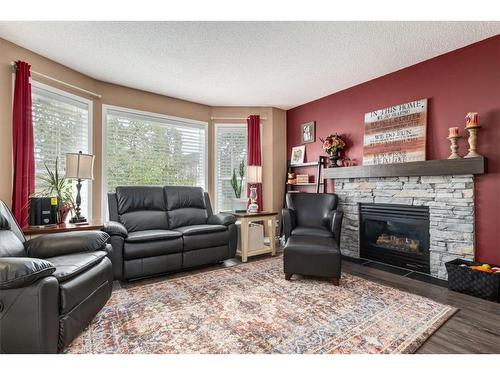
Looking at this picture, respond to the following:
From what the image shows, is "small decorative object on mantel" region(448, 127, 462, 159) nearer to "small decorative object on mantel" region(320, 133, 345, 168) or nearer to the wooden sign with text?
the wooden sign with text

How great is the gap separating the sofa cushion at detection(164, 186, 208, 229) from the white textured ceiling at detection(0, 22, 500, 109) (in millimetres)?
1521

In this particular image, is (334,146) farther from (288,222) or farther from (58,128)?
(58,128)

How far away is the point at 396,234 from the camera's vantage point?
329 cm

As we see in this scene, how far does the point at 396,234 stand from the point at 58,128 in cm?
438

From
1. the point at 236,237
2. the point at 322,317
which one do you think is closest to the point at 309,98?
the point at 236,237

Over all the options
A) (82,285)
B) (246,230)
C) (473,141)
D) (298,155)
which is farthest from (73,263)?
(298,155)

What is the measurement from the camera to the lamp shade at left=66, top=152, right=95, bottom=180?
2648 millimetres

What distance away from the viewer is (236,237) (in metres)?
3.41

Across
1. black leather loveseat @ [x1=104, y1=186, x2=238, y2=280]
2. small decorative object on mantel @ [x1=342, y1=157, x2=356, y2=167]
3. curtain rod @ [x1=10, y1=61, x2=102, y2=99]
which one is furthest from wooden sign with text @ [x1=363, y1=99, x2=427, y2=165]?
curtain rod @ [x1=10, y1=61, x2=102, y2=99]

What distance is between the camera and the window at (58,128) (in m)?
2.88

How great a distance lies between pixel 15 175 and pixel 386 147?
4.17 metres

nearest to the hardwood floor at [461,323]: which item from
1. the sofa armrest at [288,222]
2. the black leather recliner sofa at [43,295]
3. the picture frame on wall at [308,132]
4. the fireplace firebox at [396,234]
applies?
the fireplace firebox at [396,234]

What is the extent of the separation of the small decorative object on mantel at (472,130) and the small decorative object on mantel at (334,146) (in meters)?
1.50

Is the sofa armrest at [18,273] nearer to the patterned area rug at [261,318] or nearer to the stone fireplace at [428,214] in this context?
the patterned area rug at [261,318]
